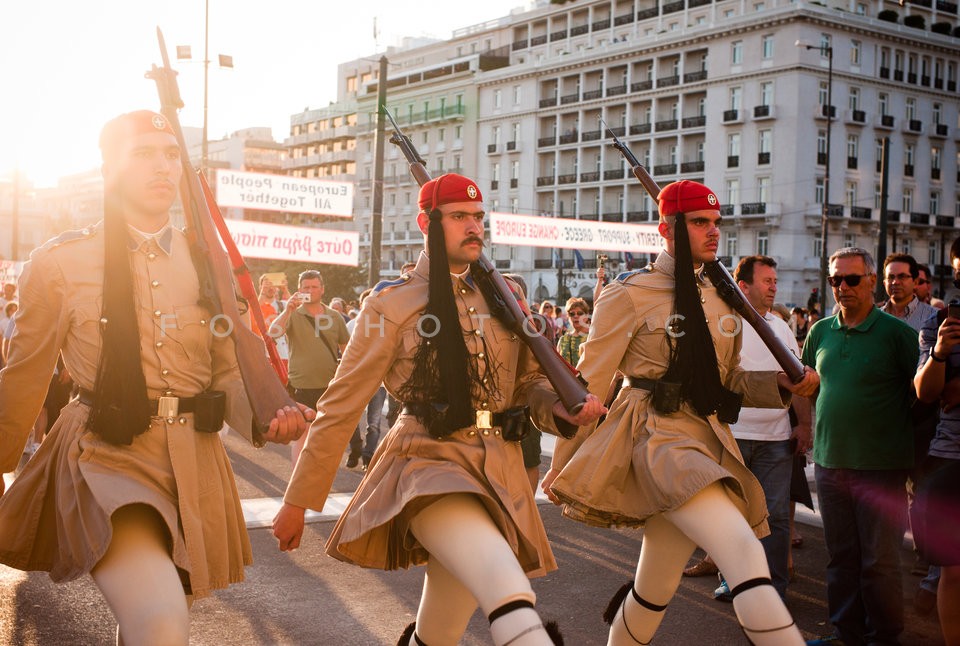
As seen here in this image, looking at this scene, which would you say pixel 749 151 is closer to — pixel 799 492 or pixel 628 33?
pixel 628 33

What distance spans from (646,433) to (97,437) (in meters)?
2.31

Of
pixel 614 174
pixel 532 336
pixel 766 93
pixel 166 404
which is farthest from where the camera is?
pixel 614 174

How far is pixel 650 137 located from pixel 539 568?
71785 mm

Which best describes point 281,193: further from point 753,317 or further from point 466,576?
point 466,576

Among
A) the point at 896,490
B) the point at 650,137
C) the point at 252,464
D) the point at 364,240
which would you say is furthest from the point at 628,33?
the point at 896,490

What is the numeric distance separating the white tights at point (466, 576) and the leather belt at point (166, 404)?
0.89 metres

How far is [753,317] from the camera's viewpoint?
16.1ft

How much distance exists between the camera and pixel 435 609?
3982 millimetres

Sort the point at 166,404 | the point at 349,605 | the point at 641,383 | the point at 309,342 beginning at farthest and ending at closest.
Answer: the point at 309,342
the point at 349,605
the point at 641,383
the point at 166,404

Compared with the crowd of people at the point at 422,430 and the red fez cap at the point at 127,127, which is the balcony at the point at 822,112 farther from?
the red fez cap at the point at 127,127

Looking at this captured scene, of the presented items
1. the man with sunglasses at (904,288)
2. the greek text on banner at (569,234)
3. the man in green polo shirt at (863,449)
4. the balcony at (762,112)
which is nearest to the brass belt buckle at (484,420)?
the man in green polo shirt at (863,449)

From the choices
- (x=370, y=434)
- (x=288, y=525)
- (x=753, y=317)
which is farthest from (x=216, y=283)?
(x=370, y=434)

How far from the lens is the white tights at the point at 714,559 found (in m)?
3.90

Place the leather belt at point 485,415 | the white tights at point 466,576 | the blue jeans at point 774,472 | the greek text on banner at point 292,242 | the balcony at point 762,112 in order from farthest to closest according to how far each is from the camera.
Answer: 1. the balcony at point 762,112
2. the greek text on banner at point 292,242
3. the blue jeans at point 774,472
4. the leather belt at point 485,415
5. the white tights at point 466,576
